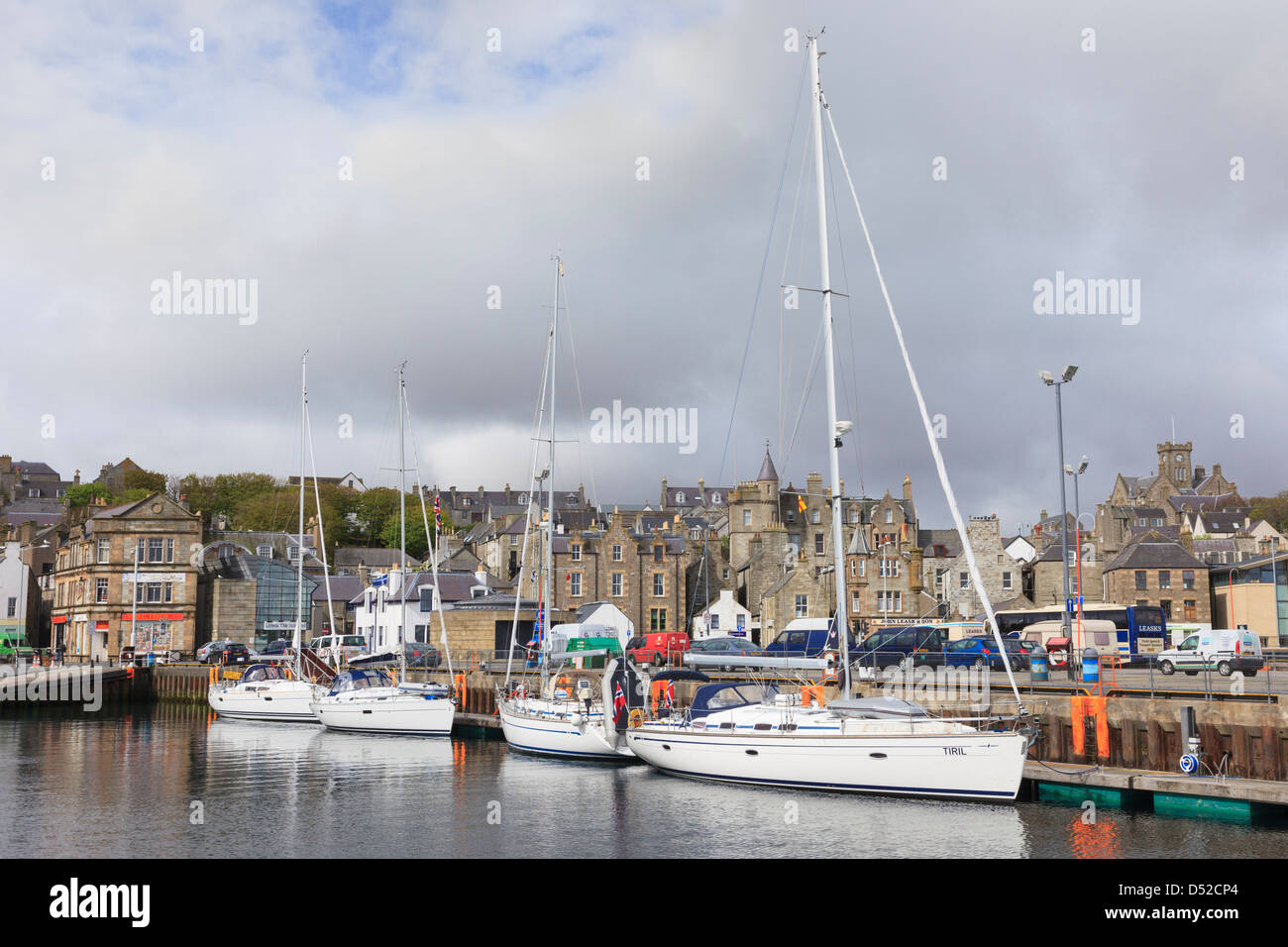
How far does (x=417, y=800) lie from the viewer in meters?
29.1

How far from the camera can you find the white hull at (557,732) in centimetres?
3612

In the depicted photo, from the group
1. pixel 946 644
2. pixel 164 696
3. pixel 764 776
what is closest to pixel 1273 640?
pixel 946 644

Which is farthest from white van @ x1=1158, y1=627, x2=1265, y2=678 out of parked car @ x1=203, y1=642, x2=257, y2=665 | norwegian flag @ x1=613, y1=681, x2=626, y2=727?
parked car @ x1=203, y1=642, x2=257, y2=665

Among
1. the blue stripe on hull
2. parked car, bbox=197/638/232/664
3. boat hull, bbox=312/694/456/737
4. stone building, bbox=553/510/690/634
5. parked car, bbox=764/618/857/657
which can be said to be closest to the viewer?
the blue stripe on hull

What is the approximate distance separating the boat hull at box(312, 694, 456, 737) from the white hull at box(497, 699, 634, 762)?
18.3 feet

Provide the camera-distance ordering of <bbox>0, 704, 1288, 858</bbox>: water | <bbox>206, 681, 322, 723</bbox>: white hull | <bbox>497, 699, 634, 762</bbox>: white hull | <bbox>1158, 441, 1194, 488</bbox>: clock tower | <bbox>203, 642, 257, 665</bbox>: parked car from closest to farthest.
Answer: <bbox>0, 704, 1288, 858</bbox>: water → <bbox>497, 699, 634, 762</bbox>: white hull → <bbox>206, 681, 322, 723</bbox>: white hull → <bbox>203, 642, 257, 665</bbox>: parked car → <bbox>1158, 441, 1194, 488</bbox>: clock tower

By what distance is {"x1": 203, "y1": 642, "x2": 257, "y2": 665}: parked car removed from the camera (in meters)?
73.6

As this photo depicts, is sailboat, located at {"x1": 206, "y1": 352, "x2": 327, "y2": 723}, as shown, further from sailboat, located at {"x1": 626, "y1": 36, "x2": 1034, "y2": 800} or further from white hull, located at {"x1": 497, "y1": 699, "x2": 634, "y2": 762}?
sailboat, located at {"x1": 626, "y1": 36, "x2": 1034, "y2": 800}

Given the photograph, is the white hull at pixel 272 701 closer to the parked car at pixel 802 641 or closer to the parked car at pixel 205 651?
the parked car at pixel 205 651

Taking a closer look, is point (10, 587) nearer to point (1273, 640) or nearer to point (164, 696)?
point (164, 696)

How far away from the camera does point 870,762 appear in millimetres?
26828

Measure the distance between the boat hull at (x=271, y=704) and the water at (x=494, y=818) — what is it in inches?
628

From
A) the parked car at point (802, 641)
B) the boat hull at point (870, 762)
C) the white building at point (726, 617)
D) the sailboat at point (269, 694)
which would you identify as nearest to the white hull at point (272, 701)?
the sailboat at point (269, 694)
